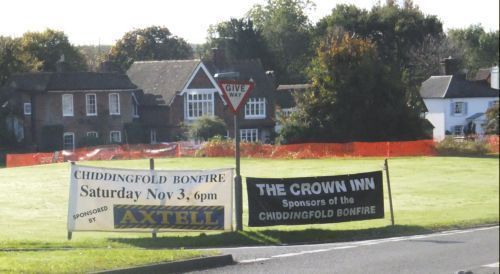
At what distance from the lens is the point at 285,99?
202 feet

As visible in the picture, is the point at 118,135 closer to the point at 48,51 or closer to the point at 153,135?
the point at 153,135

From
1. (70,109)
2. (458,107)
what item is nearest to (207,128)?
(70,109)

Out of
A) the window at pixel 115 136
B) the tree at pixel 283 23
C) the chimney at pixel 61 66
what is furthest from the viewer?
the window at pixel 115 136

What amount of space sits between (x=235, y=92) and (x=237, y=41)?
85.6 ft

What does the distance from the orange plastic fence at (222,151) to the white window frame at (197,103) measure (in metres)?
7.58

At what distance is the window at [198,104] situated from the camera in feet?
192

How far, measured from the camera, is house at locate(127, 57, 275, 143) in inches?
2231

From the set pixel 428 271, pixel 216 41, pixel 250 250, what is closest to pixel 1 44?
pixel 216 41

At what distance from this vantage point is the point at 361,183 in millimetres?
17859

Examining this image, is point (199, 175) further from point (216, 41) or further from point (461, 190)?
point (216, 41)

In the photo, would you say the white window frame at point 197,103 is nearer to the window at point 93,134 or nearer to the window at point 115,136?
the window at point 115,136

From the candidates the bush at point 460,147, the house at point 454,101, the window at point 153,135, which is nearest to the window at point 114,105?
the window at point 153,135

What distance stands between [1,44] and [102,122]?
74.0 feet

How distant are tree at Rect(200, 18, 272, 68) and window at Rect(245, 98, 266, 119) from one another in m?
9.69
